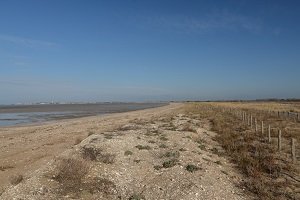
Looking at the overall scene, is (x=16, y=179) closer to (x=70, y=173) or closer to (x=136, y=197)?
(x=70, y=173)

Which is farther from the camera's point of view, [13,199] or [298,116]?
[298,116]

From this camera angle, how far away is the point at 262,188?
11.2 m

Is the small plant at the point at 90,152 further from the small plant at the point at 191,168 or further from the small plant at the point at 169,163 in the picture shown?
the small plant at the point at 191,168

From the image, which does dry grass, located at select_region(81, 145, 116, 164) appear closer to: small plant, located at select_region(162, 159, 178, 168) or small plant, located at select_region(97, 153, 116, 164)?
small plant, located at select_region(97, 153, 116, 164)

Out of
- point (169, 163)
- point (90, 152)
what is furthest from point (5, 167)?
point (169, 163)

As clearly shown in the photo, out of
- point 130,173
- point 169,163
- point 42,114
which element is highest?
point 169,163

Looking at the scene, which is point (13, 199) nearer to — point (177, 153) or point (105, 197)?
point (105, 197)

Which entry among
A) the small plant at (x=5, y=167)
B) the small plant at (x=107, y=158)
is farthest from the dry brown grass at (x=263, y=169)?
the small plant at (x=5, y=167)

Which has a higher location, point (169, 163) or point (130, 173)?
point (169, 163)

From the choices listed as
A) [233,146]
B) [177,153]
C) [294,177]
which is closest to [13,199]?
[177,153]

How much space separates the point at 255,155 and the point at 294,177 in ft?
12.6

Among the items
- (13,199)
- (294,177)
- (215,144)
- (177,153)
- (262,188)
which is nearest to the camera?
(13,199)

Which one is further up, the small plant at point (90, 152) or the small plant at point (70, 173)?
the small plant at point (90, 152)

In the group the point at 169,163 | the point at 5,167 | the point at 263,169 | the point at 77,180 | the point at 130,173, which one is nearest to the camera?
the point at 77,180
